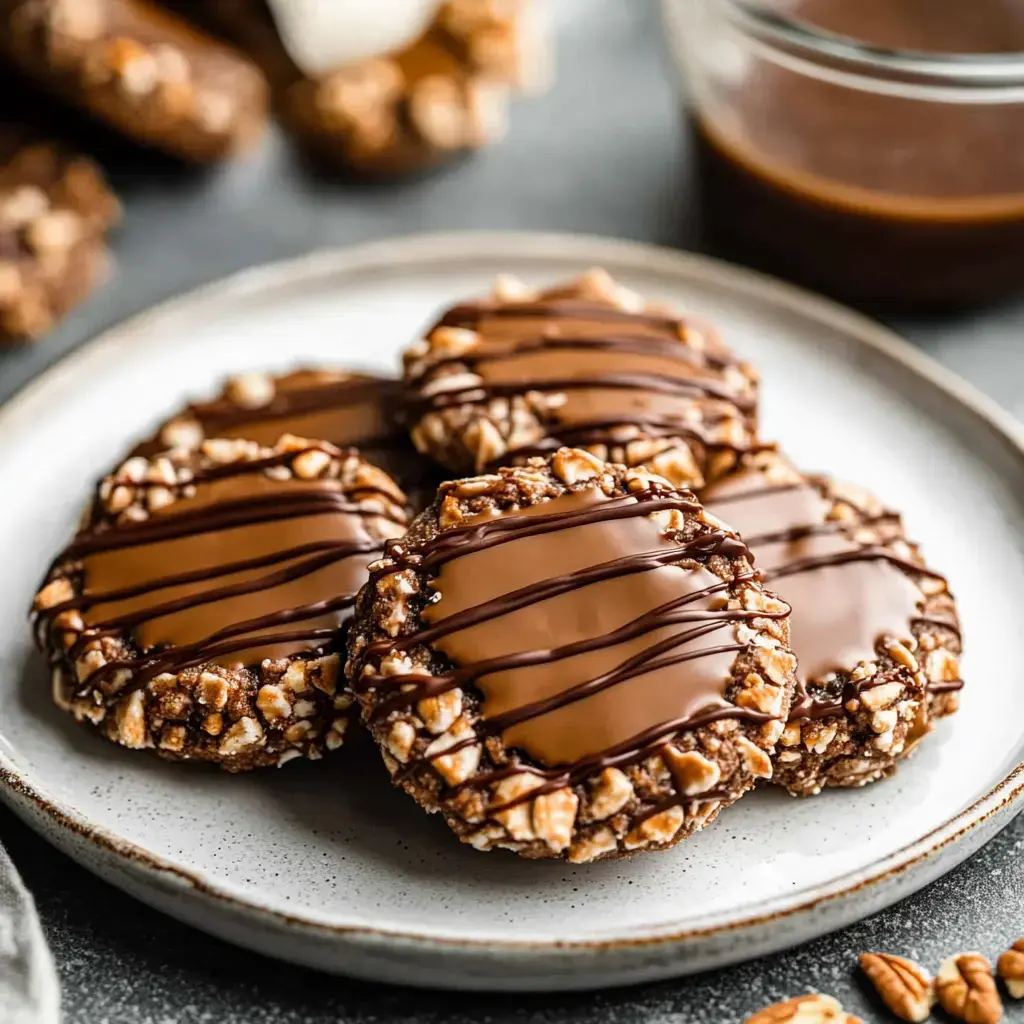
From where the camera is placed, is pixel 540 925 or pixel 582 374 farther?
pixel 582 374

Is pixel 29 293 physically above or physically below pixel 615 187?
above

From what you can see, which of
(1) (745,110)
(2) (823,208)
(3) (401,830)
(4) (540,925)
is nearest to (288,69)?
(1) (745,110)

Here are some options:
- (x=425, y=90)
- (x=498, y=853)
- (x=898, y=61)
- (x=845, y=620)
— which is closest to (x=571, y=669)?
(x=498, y=853)

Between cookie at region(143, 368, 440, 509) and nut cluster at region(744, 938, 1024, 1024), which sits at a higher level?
cookie at region(143, 368, 440, 509)

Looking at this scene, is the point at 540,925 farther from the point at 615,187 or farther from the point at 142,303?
the point at 615,187

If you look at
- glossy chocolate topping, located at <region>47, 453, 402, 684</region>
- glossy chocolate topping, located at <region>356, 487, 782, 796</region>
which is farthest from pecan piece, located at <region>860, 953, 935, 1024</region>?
glossy chocolate topping, located at <region>47, 453, 402, 684</region>

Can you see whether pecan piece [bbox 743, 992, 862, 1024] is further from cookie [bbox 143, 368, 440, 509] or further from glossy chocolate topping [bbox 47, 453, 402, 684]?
cookie [bbox 143, 368, 440, 509]

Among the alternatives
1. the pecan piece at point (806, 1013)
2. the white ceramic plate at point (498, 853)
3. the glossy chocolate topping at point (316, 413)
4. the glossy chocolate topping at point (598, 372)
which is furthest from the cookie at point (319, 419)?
the pecan piece at point (806, 1013)

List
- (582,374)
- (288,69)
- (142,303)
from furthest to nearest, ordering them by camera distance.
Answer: (288,69) → (142,303) → (582,374)
